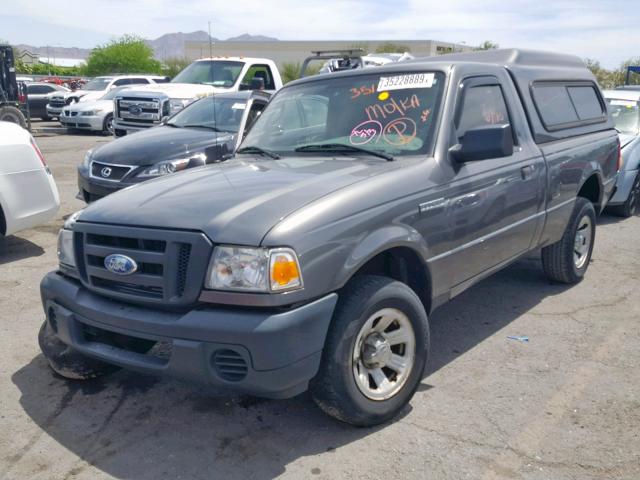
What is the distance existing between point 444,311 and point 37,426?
3088 mm

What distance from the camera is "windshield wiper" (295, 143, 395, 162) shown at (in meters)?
4.03

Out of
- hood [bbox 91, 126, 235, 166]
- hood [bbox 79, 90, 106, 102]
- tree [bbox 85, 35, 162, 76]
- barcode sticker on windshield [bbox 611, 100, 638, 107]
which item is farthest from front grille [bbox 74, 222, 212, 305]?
tree [bbox 85, 35, 162, 76]

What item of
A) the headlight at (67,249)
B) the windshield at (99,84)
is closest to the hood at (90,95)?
the windshield at (99,84)

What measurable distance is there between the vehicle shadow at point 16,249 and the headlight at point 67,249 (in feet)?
10.5

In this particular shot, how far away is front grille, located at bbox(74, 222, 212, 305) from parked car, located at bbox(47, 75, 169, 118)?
2042cm

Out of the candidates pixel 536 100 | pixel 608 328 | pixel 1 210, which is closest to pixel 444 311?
pixel 608 328

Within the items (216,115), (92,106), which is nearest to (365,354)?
(216,115)

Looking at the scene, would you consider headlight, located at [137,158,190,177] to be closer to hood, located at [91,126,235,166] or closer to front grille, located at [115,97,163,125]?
hood, located at [91,126,235,166]

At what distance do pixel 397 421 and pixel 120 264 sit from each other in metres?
1.67

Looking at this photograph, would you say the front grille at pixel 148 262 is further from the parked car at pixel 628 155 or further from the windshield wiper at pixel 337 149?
the parked car at pixel 628 155

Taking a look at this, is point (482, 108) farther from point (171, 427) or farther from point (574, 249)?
point (171, 427)

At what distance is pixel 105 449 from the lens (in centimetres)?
335

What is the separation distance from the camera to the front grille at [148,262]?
3.10 metres

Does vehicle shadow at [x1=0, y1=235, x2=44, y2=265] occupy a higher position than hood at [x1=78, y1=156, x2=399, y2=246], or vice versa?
hood at [x1=78, y1=156, x2=399, y2=246]
